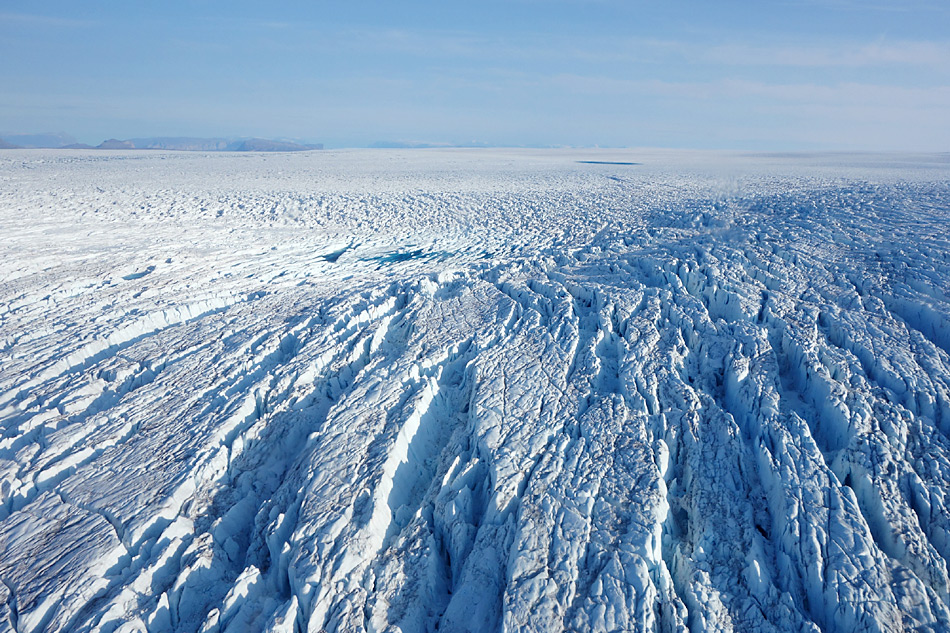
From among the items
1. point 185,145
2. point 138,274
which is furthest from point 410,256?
point 185,145

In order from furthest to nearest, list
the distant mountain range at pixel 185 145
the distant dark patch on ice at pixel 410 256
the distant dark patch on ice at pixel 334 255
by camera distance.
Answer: the distant mountain range at pixel 185 145 < the distant dark patch on ice at pixel 334 255 < the distant dark patch on ice at pixel 410 256

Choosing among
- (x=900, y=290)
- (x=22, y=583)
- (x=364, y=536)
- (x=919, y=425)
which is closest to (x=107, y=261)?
(x=22, y=583)

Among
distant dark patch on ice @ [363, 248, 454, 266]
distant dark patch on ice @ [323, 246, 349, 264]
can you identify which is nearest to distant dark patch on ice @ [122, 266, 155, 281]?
distant dark patch on ice @ [323, 246, 349, 264]

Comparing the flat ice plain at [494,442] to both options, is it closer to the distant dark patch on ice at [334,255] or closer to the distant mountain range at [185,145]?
the distant dark patch on ice at [334,255]

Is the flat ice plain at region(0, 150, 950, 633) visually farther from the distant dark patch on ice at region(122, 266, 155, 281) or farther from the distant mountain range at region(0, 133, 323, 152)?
the distant mountain range at region(0, 133, 323, 152)

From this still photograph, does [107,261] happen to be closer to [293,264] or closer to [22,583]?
[293,264]

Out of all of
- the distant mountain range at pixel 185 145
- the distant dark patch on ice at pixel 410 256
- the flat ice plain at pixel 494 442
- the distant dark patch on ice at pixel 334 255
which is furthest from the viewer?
the distant mountain range at pixel 185 145

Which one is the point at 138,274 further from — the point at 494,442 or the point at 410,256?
the point at 494,442

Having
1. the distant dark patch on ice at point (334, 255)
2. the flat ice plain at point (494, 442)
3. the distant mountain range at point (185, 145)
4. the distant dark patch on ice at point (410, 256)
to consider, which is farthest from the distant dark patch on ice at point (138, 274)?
the distant mountain range at point (185, 145)

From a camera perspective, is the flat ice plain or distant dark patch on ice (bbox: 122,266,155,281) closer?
the flat ice plain
